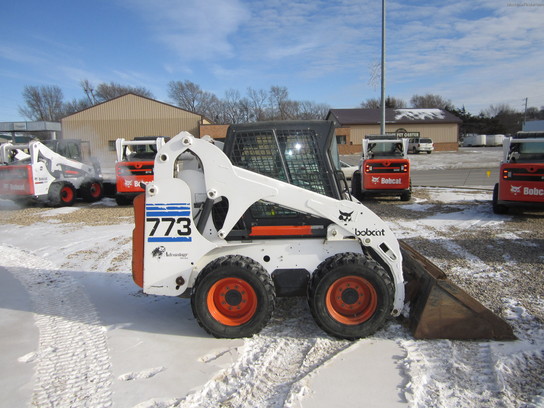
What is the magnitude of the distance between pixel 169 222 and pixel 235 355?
52.1 inches

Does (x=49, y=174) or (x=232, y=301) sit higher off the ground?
(x=49, y=174)

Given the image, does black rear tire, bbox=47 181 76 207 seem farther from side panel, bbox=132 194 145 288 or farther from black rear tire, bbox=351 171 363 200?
side panel, bbox=132 194 145 288

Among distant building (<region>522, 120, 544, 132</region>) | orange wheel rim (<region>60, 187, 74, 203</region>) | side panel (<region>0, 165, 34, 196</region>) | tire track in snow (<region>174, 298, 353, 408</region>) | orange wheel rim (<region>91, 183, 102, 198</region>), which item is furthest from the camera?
distant building (<region>522, 120, 544, 132</region>)

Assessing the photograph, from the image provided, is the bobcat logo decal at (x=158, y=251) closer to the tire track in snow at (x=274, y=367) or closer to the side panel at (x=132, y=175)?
the tire track in snow at (x=274, y=367)

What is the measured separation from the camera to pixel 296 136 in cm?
392

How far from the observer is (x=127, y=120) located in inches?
1544

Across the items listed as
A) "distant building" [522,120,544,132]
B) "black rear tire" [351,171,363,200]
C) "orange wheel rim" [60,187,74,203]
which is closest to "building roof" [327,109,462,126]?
"distant building" [522,120,544,132]

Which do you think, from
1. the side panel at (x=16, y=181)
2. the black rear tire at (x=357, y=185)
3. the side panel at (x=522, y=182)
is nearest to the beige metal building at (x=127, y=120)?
the side panel at (x=16, y=181)

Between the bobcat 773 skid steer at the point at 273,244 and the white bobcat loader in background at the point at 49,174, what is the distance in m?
10.7

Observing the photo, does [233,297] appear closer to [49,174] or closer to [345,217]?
[345,217]

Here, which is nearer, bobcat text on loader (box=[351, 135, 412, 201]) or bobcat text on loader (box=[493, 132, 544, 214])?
bobcat text on loader (box=[493, 132, 544, 214])

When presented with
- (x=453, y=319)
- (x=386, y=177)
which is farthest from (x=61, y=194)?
(x=453, y=319)

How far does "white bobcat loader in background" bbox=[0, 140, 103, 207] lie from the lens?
41.5ft

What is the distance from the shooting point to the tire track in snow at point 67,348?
2960mm
